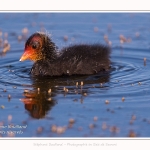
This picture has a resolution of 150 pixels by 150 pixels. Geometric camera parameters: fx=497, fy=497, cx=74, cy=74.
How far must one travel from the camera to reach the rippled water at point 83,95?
7.61 m

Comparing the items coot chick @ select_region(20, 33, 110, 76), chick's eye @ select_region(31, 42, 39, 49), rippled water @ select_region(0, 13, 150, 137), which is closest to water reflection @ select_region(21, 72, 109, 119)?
rippled water @ select_region(0, 13, 150, 137)

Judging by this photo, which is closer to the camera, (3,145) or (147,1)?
(3,145)

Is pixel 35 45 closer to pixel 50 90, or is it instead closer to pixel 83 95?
pixel 50 90

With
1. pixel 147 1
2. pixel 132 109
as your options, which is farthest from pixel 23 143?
pixel 147 1

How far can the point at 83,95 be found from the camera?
897 cm

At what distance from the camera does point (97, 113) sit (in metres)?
8.15

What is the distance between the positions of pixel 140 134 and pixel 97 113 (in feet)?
3.37

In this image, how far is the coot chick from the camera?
10156mm

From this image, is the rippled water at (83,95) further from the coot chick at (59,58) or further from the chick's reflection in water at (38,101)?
the coot chick at (59,58)

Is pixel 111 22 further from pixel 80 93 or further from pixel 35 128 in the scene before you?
pixel 35 128

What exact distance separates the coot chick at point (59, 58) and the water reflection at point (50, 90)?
0.55 feet

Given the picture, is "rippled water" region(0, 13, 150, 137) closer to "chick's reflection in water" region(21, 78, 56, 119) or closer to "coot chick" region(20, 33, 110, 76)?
"chick's reflection in water" region(21, 78, 56, 119)

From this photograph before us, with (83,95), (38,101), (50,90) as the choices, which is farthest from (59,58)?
(38,101)

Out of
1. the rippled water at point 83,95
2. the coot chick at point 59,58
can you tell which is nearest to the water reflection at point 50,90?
the rippled water at point 83,95
